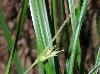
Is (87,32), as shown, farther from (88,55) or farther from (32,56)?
(32,56)

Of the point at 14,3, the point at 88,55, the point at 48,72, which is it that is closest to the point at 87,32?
the point at 88,55

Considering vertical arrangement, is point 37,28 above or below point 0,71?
above

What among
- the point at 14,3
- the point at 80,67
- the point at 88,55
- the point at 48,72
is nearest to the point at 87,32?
the point at 88,55

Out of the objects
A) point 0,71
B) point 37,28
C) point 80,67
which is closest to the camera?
point 37,28

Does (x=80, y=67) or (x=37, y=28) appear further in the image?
(x=80, y=67)

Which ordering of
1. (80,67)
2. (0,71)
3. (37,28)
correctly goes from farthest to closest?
(0,71)
(80,67)
(37,28)

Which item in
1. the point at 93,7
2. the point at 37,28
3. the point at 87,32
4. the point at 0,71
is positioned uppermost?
the point at 37,28
